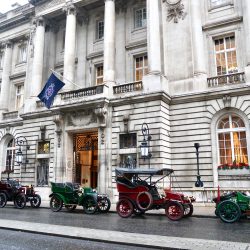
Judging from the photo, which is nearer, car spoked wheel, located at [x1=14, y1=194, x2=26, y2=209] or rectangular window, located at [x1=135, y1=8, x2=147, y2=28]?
car spoked wheel, located at [x1=14, y1=194, x2=26, y2=209]

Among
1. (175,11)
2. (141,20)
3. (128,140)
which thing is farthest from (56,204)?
(141,20)

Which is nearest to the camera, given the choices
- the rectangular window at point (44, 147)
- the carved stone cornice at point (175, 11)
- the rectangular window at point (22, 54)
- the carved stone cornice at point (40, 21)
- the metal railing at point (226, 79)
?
the metal railing at point (226, 79)

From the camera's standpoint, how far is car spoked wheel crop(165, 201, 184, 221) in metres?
12.5

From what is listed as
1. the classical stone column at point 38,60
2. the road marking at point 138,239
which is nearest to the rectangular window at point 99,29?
the classical stone column at point 38,60

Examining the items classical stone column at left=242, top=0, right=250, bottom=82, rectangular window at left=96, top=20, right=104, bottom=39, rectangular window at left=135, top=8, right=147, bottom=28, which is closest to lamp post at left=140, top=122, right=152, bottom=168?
classical stone column at left=242, top=0, right=250, bottom=82

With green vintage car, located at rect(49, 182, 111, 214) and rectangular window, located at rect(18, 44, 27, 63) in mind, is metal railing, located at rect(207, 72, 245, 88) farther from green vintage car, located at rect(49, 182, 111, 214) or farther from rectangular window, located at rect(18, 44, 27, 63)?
rectangular window, located at rect(18, 44, 27, 63)

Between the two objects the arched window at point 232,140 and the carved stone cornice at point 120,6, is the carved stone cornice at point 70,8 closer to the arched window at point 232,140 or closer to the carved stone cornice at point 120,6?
the carved stone cornice at point 120,6

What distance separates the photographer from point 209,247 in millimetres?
6891

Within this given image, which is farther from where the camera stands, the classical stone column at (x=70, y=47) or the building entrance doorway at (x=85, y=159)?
the classical stone column at (x=70, y=47)

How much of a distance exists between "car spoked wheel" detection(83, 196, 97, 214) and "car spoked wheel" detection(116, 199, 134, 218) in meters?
1.61

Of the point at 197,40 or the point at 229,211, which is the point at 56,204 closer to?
the point at 229,211

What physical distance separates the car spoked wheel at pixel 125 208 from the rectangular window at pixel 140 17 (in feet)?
54.6

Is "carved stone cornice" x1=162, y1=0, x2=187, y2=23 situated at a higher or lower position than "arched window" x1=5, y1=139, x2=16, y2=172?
higher

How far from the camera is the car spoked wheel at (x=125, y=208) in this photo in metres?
13.5
